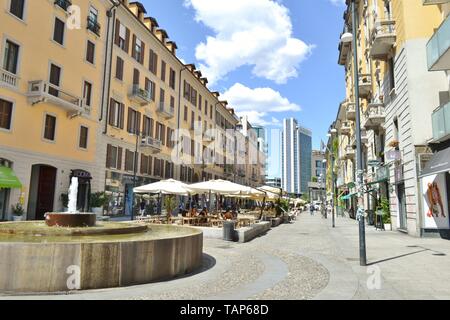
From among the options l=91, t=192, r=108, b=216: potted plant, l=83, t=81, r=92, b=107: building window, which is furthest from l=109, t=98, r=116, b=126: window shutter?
l=91, t=192, r=108, b=216: potted plant

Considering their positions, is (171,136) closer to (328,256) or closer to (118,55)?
(118,55)

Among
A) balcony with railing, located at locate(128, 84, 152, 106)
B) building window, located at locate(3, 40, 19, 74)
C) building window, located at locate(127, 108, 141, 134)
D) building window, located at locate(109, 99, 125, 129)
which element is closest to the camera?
building window, located at locate(3, 40, 19, 74)

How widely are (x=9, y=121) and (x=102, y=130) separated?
8436 millimetres

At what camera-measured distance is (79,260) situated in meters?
6.56

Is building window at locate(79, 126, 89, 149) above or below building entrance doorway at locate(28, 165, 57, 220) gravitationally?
above

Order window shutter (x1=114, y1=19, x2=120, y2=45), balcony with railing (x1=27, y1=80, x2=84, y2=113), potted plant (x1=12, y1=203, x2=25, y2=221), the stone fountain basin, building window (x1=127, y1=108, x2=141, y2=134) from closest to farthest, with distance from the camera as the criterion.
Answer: the stone fountain basin, potted plant (x1=12, y1=203, x2=25, y2=221), balcony with railing (x1=27, y1=80, x2=84, y2=113), window shutter (x1=114, y1=19, x2=120, y2=45), building window (x1=127, y1=108, x2=141, y2=134)

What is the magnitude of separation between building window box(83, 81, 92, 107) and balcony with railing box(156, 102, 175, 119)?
34.1ft

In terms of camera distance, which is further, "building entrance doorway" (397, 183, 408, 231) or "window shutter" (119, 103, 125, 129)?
"window shutter" (119, 103, 125, 129)

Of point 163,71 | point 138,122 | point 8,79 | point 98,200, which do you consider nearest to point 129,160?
point 138,122

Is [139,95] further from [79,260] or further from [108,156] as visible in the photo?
[79,260]

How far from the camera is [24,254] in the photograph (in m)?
6.32

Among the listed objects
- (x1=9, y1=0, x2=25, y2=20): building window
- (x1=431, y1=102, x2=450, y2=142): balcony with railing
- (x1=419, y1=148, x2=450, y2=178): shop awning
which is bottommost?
(x1=419, y1=148, x2=450, y2=178): shop awning

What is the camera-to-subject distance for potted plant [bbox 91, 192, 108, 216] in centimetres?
2481

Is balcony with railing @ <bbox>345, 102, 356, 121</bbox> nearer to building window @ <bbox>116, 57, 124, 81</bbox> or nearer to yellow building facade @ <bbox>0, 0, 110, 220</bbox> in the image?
building window @ <bbox>116, 57, 124, 81</bbox>
